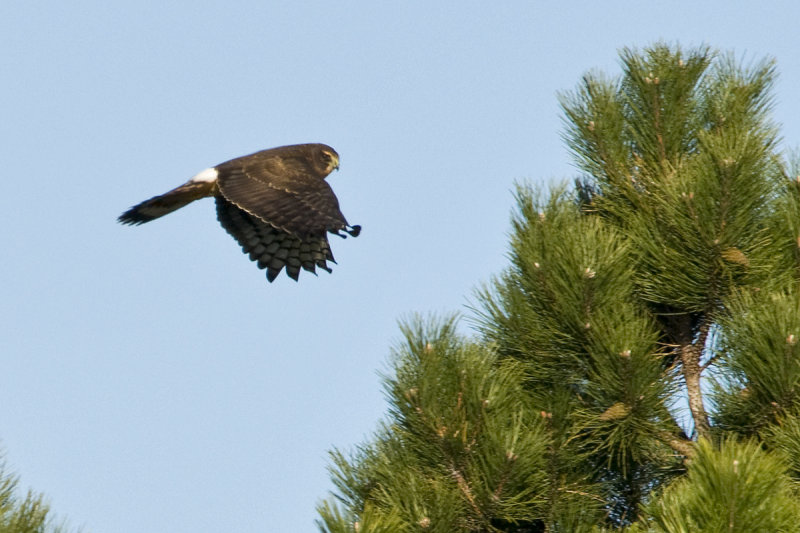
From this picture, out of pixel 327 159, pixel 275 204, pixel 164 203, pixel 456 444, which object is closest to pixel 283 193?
pixel 275 204

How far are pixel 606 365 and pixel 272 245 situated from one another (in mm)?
3460

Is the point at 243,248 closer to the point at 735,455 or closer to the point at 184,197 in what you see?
the point at 184,197

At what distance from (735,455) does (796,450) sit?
0.73m

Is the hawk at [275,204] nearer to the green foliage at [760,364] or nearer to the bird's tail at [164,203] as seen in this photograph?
the bird's tail at [164,203]

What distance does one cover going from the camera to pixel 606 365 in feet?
17.4

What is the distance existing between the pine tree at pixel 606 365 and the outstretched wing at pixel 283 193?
1.67 m

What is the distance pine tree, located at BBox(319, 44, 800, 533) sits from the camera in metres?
5.15

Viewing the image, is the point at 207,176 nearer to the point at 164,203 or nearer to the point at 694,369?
the point at 164,203

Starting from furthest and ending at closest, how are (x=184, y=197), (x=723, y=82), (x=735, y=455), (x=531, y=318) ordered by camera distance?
(x=184, y=197) → (x=723, y=82) → (x=531, y=318) → (x=735, y=455)

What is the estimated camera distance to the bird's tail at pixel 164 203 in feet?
24.8

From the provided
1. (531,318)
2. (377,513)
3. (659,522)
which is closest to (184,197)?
(531,318)

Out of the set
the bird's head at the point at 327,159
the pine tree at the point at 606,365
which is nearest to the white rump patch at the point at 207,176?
the bird's head at the point at 327,159

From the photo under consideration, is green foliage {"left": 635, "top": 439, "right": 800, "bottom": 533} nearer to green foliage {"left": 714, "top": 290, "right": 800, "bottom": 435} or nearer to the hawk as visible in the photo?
green foliage {"left": 714, "top": 290, "right": 800, "bottom": 435}

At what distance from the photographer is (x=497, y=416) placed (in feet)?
17.2
